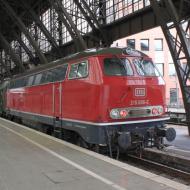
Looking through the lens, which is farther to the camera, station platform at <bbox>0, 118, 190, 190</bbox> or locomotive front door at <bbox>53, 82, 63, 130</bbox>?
locomotive front door at <bbox>53, 82, 63, 130</bbox>

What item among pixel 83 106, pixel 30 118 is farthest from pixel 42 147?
pixel 30 118

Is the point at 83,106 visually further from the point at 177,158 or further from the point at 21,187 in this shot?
the point at 21,187

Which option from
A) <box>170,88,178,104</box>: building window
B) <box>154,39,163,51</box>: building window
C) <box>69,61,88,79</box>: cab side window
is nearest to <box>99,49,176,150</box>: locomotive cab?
<box>69,61,88,79</box>: cab side window

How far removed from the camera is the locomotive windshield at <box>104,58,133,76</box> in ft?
41.3

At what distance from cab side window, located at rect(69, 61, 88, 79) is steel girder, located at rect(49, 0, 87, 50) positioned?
1961 cm

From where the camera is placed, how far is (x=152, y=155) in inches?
530

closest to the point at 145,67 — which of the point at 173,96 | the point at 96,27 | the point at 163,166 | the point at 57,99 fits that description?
the point at 163,166

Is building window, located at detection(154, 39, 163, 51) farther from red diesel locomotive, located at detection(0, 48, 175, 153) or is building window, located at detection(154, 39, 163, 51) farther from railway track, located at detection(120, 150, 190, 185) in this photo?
railway track, located at detection(120, 150, 190, 185)

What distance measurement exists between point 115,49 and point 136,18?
53.3ft

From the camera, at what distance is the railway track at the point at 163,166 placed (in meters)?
11.2

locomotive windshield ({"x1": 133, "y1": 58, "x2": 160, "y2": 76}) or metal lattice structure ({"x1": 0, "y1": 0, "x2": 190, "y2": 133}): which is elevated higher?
metal lattice structure ({"x1": 0, "y1": 0, "x2": 190, "y2": 133})

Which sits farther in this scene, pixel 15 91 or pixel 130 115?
pixel 15 91

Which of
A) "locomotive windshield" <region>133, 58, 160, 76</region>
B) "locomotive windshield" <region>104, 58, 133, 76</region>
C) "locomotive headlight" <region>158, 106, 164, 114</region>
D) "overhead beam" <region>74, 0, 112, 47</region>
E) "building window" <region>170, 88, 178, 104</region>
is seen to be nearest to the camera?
"locomotive windshield" <region>104, 58, 133, 76</region>

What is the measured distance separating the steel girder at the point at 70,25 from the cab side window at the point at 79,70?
64.3 ft
